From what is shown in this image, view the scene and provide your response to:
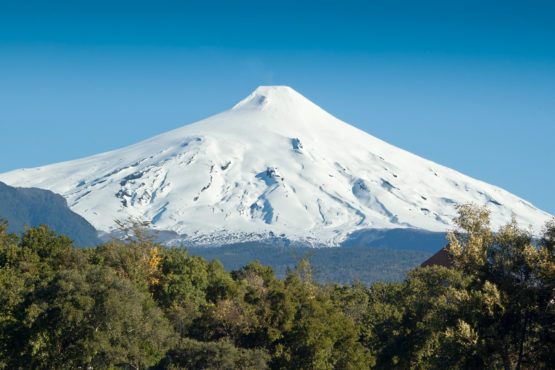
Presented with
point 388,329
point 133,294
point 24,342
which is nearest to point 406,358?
point 388,329

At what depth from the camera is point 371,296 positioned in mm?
77812

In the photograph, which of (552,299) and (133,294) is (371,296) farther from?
(552,299)

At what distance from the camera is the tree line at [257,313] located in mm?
31938

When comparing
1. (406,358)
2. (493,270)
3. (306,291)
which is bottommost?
(406,358)

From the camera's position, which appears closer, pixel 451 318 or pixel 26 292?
pixel 451 318

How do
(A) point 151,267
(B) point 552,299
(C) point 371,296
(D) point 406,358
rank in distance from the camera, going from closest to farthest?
(B) point 552,299 < (D) point 406,358 < (A) point 151,267 < (C) point 371,296

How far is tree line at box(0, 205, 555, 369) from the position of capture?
1257 inches

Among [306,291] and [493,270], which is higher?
[493,270]

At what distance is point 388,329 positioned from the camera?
56.1 metres

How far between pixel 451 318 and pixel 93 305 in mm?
19564

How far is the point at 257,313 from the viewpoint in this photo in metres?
51.3

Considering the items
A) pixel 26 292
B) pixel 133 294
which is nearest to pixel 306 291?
Answer: pixel 133 294

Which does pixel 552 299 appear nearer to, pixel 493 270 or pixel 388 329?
pixel 493 270

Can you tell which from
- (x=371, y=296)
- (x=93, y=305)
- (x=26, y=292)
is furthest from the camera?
(x=371, y=296)
